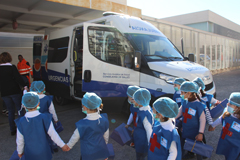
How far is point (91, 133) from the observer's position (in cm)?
233

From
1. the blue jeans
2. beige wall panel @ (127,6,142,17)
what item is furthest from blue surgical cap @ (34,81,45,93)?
beige wall panel @ (127,6,142,17)

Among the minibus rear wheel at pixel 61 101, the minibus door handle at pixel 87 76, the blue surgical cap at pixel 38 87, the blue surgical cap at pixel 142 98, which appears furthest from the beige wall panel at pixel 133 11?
the blue surgical cap at pixel 142 98

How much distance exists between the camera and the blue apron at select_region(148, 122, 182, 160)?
204cm

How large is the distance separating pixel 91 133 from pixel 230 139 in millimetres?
1712

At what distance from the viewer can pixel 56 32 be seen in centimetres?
668

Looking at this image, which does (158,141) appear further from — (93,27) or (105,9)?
(105,9)

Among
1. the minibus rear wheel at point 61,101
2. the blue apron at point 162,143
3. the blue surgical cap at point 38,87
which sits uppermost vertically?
the blue surgical cap at point 38,87

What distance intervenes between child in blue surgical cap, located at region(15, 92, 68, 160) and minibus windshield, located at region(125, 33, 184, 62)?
2950mm

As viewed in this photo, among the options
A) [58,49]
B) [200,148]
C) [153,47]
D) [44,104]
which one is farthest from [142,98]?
[58,49]

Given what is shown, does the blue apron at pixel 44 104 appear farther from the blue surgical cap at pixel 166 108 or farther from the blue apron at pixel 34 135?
the blue surgical cap at pixel 166 108

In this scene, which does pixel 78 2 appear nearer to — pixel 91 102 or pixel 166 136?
pixel 91 102

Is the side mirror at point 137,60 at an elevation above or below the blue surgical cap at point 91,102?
above

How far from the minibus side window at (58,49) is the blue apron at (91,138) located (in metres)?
4.18

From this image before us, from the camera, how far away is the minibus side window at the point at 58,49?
6143mm
